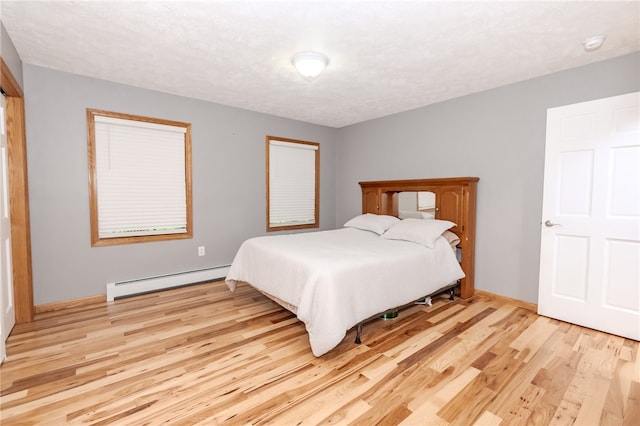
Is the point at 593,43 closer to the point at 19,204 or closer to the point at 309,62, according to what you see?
the point at 309,62

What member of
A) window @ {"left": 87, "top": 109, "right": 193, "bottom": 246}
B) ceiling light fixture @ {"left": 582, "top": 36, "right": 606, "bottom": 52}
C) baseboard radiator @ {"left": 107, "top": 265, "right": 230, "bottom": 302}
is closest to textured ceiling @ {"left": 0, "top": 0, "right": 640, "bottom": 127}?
ceiling light fixture @ {"left": 582, "top": 36, "right": 606, "bottom": 52}

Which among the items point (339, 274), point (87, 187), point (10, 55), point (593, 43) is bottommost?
point (339, 274)

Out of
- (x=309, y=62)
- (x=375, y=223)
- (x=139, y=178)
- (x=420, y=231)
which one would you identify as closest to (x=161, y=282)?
(x=139, y=178)

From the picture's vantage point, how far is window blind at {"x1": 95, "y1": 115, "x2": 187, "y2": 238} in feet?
10.6

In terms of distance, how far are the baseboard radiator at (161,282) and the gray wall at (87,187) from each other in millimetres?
108

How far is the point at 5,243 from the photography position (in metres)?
2.43

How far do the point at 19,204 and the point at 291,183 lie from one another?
3086 mm

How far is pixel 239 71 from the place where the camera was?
2881 millimetres

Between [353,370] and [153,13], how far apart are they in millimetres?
2717

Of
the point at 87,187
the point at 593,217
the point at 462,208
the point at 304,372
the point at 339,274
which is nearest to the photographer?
the point at 304,372

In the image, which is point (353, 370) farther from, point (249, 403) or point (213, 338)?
point (213, 338)

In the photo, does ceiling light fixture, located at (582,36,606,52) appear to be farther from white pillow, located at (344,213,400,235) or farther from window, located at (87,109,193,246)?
window, located at (87,109,193,246)

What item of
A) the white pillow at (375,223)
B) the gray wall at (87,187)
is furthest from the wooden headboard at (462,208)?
the gray wall at (87,187)

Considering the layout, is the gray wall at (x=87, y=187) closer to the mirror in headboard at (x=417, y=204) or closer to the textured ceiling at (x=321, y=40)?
the textured ceiling at (x=321, y=40)
